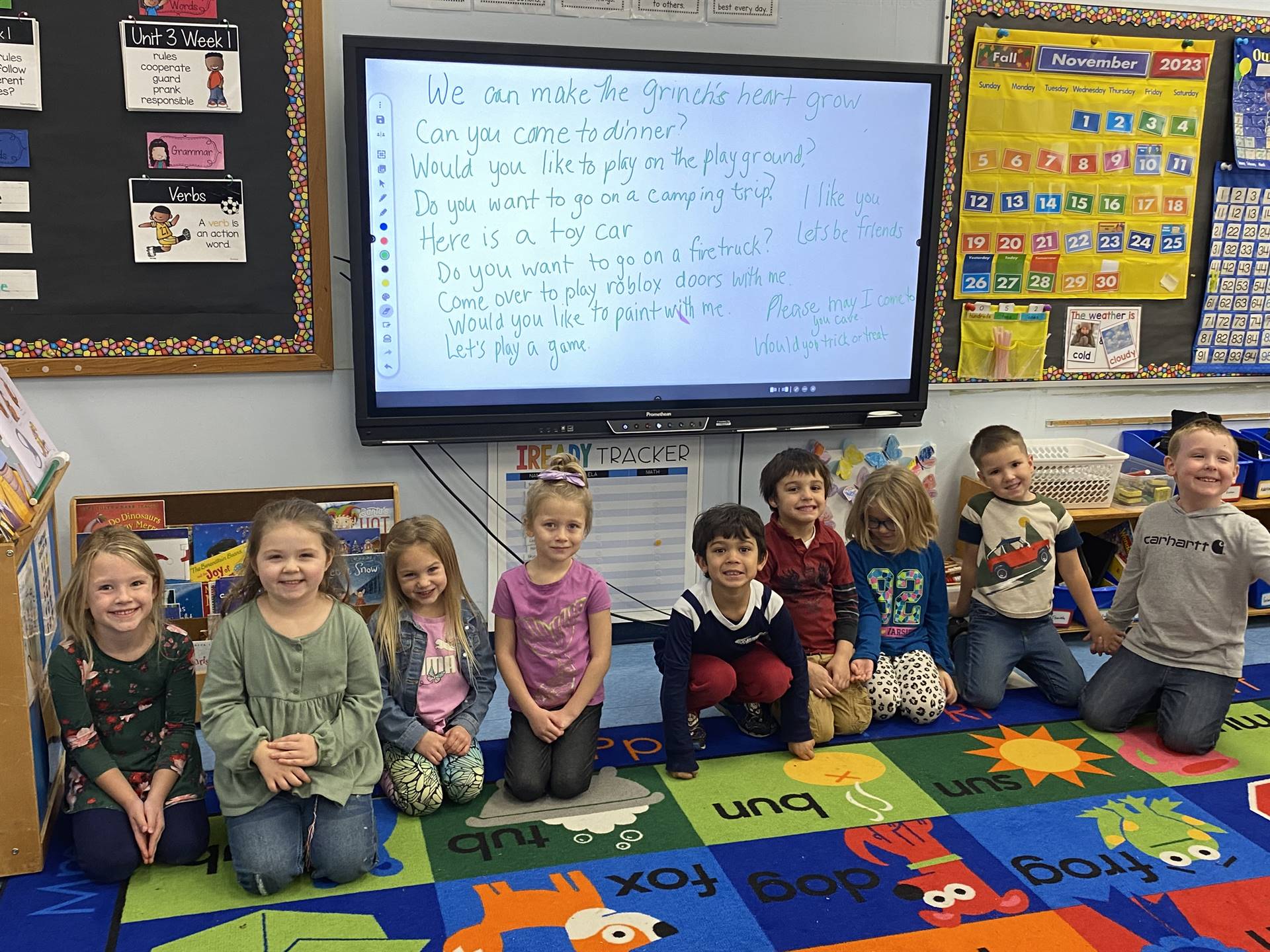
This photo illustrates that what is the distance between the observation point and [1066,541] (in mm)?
3076

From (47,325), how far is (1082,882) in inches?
106

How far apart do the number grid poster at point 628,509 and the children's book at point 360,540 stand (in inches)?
14.0

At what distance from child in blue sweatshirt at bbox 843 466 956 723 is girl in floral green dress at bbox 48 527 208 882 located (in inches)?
62.5

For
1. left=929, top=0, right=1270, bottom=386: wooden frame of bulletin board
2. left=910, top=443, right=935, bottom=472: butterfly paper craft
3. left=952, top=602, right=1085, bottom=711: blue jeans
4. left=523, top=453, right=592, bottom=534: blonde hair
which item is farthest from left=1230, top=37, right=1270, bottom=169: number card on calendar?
left=523, top=453, right=592, bottom=534: blonde hair

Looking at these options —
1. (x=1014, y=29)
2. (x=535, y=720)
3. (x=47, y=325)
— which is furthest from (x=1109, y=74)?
(x=47, y=325)

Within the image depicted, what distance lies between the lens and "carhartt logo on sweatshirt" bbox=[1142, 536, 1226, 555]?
107 inches

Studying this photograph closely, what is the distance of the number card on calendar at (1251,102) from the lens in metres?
3.46

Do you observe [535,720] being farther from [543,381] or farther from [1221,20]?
[1221,20]

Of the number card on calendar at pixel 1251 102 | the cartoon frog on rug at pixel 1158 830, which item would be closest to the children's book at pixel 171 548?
the cartoon frog on rug at pixel 1158 830

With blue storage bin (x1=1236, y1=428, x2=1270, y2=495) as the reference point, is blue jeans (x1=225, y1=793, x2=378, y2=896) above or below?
below

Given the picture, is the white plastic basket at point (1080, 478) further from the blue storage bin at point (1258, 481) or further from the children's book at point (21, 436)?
the children's book at point (21, 436)

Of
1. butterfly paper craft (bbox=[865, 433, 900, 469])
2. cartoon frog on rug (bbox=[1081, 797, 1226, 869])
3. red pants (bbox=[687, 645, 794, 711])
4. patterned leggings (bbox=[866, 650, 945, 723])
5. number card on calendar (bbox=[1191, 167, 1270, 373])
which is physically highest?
number card on calendar (bbox=[1191, 167, 1270, 373])

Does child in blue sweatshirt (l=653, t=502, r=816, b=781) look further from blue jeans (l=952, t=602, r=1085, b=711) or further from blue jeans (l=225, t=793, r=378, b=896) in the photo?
blue jeans (l=225, t=793, r=378, b=896)

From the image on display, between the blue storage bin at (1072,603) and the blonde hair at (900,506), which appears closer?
the blonde hair at (900,506)
